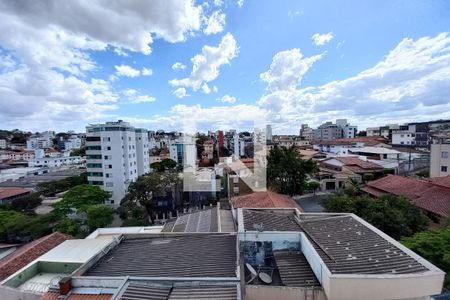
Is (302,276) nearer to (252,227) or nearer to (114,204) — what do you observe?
(252,227)

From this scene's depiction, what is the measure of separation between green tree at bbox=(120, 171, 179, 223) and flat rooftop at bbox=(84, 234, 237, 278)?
11.8 metres

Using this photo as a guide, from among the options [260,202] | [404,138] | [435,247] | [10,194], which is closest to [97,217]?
[260,202]

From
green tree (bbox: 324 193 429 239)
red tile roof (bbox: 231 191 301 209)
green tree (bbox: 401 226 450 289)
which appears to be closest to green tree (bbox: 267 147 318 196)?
red tile roof (bbox: 231 191 301 209)

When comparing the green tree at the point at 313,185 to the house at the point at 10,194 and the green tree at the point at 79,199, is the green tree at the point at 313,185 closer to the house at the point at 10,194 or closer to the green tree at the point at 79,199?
the green tree at the point at 79,199

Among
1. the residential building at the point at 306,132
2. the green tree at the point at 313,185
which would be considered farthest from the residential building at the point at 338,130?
the green tree at the point at 313,185

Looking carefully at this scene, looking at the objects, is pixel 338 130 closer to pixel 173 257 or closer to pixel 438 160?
pixel 438 160

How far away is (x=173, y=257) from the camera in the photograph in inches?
267

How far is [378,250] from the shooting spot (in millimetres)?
6688

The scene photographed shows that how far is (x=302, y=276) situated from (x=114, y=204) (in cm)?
2612

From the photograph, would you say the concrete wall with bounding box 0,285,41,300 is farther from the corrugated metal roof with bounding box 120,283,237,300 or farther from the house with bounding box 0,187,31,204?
the house with bounding box 0,187,31,204

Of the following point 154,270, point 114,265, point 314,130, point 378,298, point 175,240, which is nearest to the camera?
point 378,298

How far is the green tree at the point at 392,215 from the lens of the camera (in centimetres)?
1144

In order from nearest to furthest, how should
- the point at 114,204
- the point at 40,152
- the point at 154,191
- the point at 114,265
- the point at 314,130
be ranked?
the point at 114,265
the point at 154,191
the point at 114,204
the point at 40,152
the point at 314,130

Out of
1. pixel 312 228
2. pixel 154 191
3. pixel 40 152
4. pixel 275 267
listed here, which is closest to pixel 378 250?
pixel 312 228
